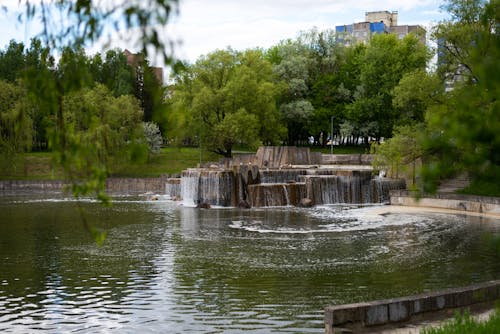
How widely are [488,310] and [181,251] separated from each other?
11523 mm

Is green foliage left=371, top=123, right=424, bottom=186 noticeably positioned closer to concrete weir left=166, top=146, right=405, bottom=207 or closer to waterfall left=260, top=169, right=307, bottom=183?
concrete weir left=166, top=146, right=405, bottom=207

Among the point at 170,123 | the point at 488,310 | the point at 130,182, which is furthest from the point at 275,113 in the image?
the point at 170,123

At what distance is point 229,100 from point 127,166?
1062cm

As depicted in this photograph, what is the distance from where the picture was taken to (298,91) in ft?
214

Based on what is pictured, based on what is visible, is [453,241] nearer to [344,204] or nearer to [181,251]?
[181,251]

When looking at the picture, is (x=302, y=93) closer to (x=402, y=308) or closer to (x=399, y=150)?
(x=399, y=150)

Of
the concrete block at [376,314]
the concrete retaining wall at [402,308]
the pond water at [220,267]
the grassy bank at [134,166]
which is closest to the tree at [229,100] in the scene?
the grassy bank at [134,166]

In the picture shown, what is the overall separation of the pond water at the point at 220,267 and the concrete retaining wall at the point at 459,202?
1.71m

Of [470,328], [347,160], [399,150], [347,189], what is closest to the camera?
[470,328]

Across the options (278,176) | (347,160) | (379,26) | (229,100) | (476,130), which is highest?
(379,26)

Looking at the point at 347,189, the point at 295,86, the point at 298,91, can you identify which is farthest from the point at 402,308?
the point at 298,91

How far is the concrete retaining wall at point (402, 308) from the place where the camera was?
9.63 meters

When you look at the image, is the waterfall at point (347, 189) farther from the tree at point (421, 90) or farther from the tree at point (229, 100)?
the tree at point (229, 100)

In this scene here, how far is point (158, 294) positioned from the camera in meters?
14.6
